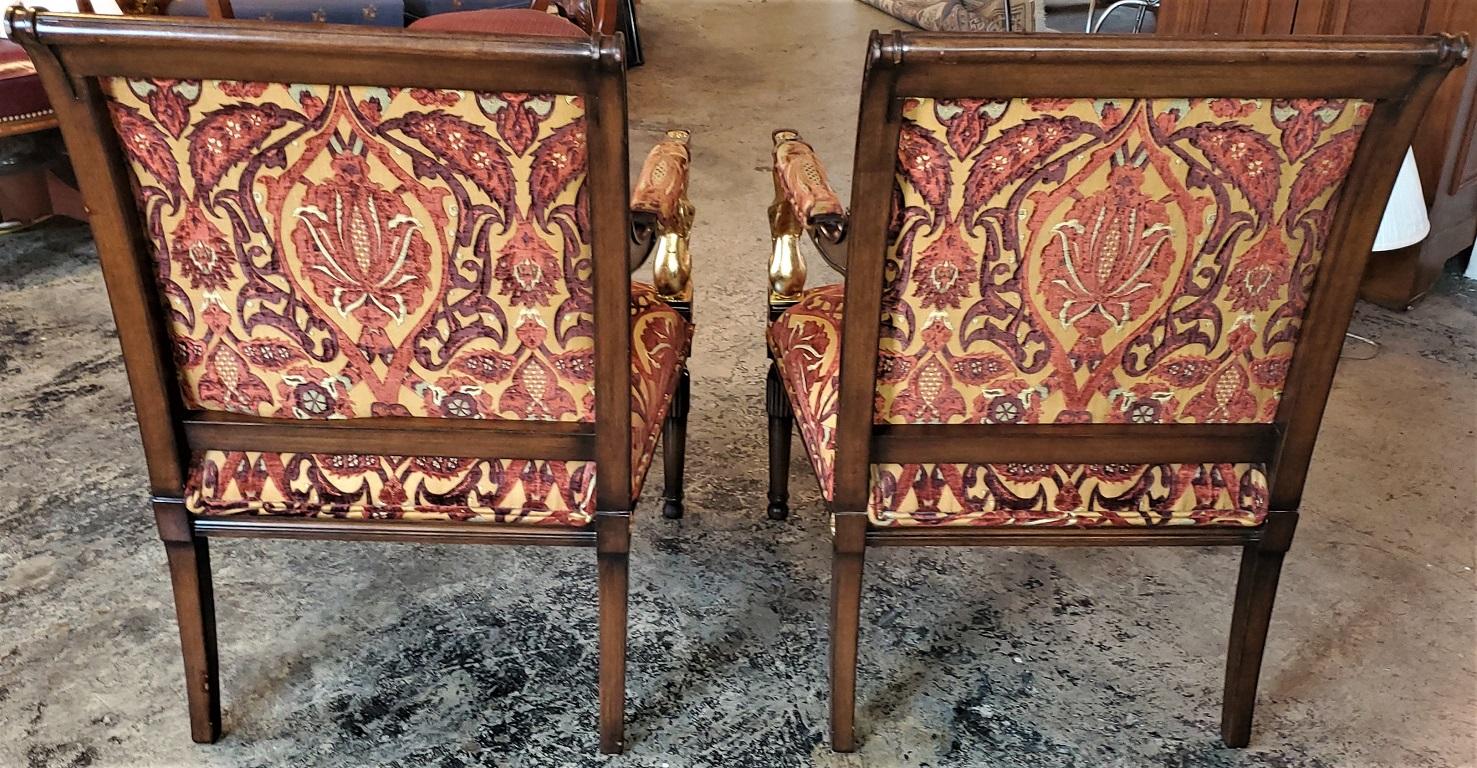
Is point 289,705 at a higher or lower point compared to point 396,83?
lower

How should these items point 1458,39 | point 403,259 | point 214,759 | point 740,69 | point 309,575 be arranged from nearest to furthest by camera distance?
point 1458,39, point 403,259, point 214,759, point 309,575, point 740,69

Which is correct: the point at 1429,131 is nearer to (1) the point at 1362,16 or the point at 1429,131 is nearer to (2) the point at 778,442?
(1) the point at 1362,16

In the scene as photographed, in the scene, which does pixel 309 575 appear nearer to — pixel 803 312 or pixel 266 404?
pixel 266 404

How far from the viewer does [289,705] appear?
1.62 m

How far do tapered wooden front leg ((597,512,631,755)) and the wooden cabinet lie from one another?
6.42 feet

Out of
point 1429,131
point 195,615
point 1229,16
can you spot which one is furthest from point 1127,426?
point 1229,16

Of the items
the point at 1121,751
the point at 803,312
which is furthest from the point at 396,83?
the point at 1121,751

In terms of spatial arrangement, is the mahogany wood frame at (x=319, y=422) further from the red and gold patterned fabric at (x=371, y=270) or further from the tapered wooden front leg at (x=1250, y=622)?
the tapered wooden front leg at (x=1250, y=622)

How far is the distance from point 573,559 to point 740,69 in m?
3.23

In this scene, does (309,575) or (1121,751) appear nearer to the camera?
(1121,751)

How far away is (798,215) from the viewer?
1581mm

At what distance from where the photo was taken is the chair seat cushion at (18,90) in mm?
2770

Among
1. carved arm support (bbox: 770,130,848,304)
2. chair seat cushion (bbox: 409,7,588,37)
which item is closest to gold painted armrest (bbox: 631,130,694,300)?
carved arm support (bbox: 770,130,848,304)

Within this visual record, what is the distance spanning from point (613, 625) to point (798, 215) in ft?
1.96
